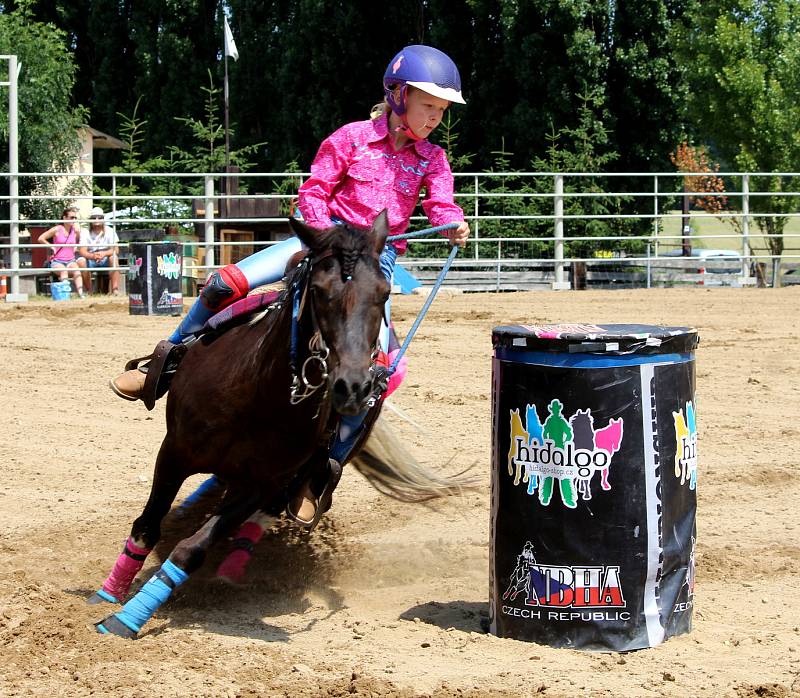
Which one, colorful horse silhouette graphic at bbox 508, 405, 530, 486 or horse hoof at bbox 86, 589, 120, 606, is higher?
colorful horse silhouette graphic at bbox 508, 405, 530, 486

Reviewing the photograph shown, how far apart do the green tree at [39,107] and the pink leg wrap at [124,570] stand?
1914 centimetres

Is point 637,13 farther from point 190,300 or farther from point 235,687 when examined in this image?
point 235,687

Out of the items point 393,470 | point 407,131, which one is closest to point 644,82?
point 393,470

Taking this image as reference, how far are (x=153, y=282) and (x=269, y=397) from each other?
9.59 metres

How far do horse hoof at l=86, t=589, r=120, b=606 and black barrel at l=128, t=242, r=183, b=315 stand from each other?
8.97 metres

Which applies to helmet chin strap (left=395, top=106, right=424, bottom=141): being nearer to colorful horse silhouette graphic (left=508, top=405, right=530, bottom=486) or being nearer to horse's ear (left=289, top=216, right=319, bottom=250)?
horse's ear (left=289, top=216, right=319, bottom=250)

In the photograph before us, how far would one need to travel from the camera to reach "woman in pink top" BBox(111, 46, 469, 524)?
4.40 metres

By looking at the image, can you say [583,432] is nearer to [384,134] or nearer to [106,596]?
[384,134]

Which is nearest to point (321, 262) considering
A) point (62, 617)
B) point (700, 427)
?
point (62, 617)

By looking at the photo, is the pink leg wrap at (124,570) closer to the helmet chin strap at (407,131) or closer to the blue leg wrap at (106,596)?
the blue leg wrap at (106,596)

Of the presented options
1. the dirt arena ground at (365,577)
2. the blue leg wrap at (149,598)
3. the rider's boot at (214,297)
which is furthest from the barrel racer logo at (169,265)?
the blue leg wrap at (149,598)

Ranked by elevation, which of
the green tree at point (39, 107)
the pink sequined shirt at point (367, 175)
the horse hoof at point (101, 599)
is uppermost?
the green tree at point (39, 107)

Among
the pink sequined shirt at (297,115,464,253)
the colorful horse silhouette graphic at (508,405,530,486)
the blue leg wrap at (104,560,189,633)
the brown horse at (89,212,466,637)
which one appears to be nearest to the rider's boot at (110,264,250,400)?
the brown horse at (89,212,466,637)

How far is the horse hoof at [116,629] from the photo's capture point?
395cm
